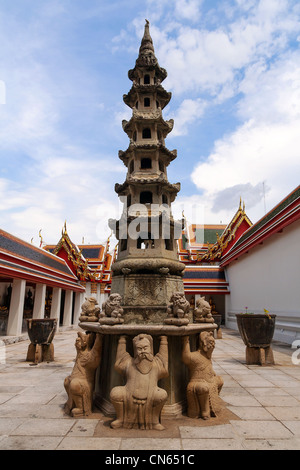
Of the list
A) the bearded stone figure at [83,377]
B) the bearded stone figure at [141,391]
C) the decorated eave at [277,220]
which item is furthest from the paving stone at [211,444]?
the decorated eave at [277,220]

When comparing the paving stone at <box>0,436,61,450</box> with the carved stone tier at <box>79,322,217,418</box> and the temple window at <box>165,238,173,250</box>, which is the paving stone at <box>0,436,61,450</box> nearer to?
the carved stone tier at <box>79,322,217,418</box>

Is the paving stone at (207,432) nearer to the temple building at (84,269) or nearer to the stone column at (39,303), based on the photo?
the stone column at (39,303)

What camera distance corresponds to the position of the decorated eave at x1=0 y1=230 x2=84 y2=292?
14.0 metres

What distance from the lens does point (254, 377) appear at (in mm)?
7766

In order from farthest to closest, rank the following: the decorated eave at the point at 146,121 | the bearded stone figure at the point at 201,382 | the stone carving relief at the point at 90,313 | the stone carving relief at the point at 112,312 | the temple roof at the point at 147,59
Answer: the temple roof at the point at 147,59 → the decorated eave at the point at 146,121 → the stone carving relief at the point at 90,313 → the stone carving relief at the point at 112,312 → the bearded stone figure at the point at 201,382

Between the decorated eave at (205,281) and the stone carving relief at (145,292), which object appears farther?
the decorated eave at (205,281)

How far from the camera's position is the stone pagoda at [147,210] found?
6203 millimetres

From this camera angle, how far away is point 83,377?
5.08 m

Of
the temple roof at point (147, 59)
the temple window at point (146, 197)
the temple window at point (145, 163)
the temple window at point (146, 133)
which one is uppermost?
the temple roof at point (147, 59)

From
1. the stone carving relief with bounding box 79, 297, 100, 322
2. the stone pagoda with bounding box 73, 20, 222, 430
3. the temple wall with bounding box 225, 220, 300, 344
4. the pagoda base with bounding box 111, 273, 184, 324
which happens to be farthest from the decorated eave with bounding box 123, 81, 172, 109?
the temple wall with bounding box 225, 220, 300, 344

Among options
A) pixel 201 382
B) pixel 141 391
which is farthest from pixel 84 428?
pixel 201 382

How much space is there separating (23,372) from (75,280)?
16.8 m

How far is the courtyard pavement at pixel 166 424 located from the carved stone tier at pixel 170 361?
0.83 ft

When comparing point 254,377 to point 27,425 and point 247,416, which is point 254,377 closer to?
point 247,416
